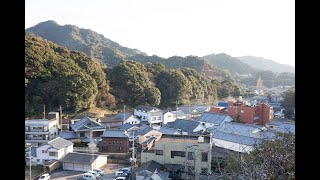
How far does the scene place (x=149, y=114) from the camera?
1391cm

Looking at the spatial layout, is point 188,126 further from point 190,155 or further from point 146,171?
point 146,171

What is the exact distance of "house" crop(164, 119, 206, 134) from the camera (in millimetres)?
11781

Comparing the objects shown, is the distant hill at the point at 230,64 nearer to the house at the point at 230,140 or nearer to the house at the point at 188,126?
the house at the point at 188,126

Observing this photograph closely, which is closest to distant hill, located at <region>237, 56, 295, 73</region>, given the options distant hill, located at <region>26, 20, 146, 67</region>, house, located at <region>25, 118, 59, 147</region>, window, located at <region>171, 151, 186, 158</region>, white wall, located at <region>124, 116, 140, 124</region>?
distant hill, located at <region>26, 20, 146, 67</region>

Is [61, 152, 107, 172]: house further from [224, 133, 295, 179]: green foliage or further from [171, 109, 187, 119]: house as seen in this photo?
[171, 109, 187, 119]: house

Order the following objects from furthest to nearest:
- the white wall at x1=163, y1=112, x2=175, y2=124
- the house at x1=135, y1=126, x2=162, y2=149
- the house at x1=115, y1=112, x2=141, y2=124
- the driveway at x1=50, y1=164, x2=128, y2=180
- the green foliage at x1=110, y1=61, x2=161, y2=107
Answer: the green foliage at x1=110, y1=61, x2=161, y2=107 < the white wall at x1=163, y1=112, x2=175, y2=124 < the house at x1=115, y1=112, x2=141, y2=124 < the house at x1=135, y1=126, x2=162, y2=149 < the driveway at x1=50, y1=164, x2=128, y2=180

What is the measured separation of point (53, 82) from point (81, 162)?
5.56m

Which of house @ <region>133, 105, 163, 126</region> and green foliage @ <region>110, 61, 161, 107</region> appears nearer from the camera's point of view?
house @ <region>133, 105, 163, 126</region>

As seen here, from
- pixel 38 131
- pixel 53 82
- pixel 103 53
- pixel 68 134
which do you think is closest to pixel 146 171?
pixel 68 134

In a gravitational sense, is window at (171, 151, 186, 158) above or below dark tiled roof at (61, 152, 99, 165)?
above

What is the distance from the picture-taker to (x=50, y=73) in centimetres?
1273
